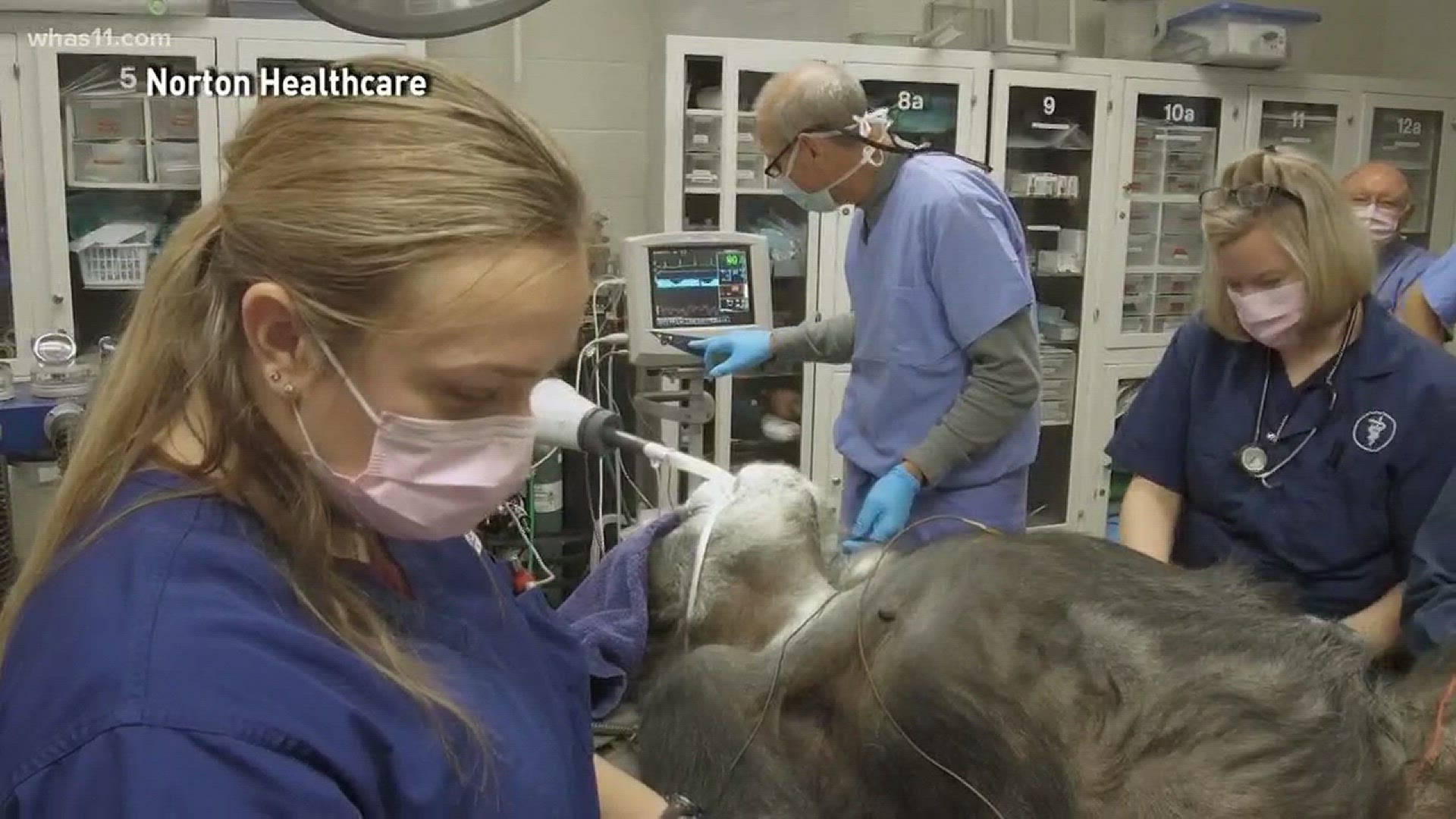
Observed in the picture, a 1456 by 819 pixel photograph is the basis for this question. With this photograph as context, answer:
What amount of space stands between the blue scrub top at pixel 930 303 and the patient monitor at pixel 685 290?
298mm

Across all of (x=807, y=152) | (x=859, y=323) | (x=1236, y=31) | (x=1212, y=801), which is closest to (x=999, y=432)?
(x=859, y=323)

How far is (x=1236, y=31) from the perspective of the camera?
3414 mm

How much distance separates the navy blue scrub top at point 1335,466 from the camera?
4.95 feet

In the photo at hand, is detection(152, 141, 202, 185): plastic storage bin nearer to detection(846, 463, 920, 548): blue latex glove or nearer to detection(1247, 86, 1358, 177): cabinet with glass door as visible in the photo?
detection(846, 463, 920, 548): blue latex glove

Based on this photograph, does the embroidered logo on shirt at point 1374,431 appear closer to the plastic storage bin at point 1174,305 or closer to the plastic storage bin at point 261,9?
the plastic storage bin at point 1174,305

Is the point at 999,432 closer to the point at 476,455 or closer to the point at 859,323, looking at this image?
the point at 859,323

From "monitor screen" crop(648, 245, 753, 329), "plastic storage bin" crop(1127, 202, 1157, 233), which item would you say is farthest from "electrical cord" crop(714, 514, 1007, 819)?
"plastic storage bin" crop(1127, 202, 1157, 233)

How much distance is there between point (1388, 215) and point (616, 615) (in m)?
2.80

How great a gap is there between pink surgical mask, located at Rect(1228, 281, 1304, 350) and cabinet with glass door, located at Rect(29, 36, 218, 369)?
226 cm

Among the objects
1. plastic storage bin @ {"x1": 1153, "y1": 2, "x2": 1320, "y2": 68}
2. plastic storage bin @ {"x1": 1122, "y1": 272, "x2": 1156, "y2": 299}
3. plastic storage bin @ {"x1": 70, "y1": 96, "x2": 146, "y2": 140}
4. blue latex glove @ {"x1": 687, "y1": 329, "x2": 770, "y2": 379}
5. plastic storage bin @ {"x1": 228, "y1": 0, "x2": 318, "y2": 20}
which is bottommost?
blue latex glove @ {"x1": 687, "y1": 329, "x2": 770, "y2": 379}

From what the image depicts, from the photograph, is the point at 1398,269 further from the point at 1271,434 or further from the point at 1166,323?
the point at 1271,434

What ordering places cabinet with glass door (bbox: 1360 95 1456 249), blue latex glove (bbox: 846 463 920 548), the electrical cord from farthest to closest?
1. cabinet with glass door (bbox: 1360 95 1456 249)
2. blue latex glove (bbox: 846 463 920 548)
3. the electrical cord

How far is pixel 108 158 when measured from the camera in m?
2.85

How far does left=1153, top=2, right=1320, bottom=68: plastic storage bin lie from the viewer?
11.2 feet
